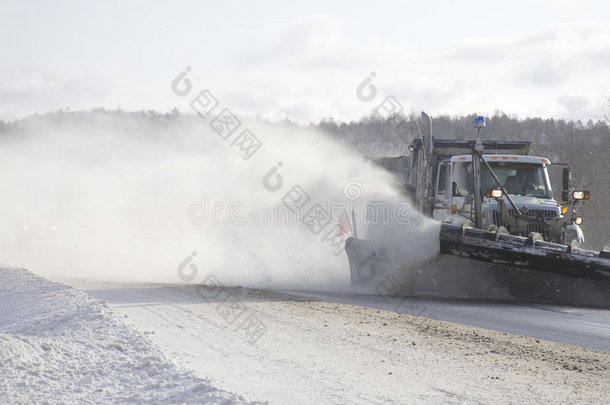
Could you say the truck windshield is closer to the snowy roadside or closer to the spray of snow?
the spray of snow

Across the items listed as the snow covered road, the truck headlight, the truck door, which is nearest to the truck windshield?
the truck door

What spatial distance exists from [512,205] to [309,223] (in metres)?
5.32

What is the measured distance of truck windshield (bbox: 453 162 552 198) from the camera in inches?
455

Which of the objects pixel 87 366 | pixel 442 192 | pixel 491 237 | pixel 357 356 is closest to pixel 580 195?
pixel 442 192

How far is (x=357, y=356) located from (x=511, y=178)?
22.1 ft

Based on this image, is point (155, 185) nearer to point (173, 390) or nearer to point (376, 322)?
point (376, 322)

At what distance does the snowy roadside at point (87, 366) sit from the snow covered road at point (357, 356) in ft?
0.76

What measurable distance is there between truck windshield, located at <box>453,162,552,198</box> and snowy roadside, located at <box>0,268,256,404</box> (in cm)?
657

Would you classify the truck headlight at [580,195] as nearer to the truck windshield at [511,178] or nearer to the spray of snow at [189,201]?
the truck windshield at [511,178]

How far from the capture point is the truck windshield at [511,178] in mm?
11555

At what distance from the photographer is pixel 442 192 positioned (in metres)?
12.0

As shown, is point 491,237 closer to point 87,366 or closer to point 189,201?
point 87,366

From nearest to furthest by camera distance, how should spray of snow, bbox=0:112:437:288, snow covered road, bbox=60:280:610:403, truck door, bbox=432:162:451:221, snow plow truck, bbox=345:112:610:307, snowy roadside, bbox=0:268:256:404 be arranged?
snowy roadside, bbox=0:268:256:404 → snow covered road, bbox=60:280:610:403 → snow plow truck, bbox=345:112:610:307 → truck door, bbox=432:162:451:221 → spray of snow, bbox=0:112:437:288

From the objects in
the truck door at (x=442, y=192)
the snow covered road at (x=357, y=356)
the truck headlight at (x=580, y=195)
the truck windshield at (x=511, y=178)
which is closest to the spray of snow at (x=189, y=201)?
the truck door at (x=442, y=192)
